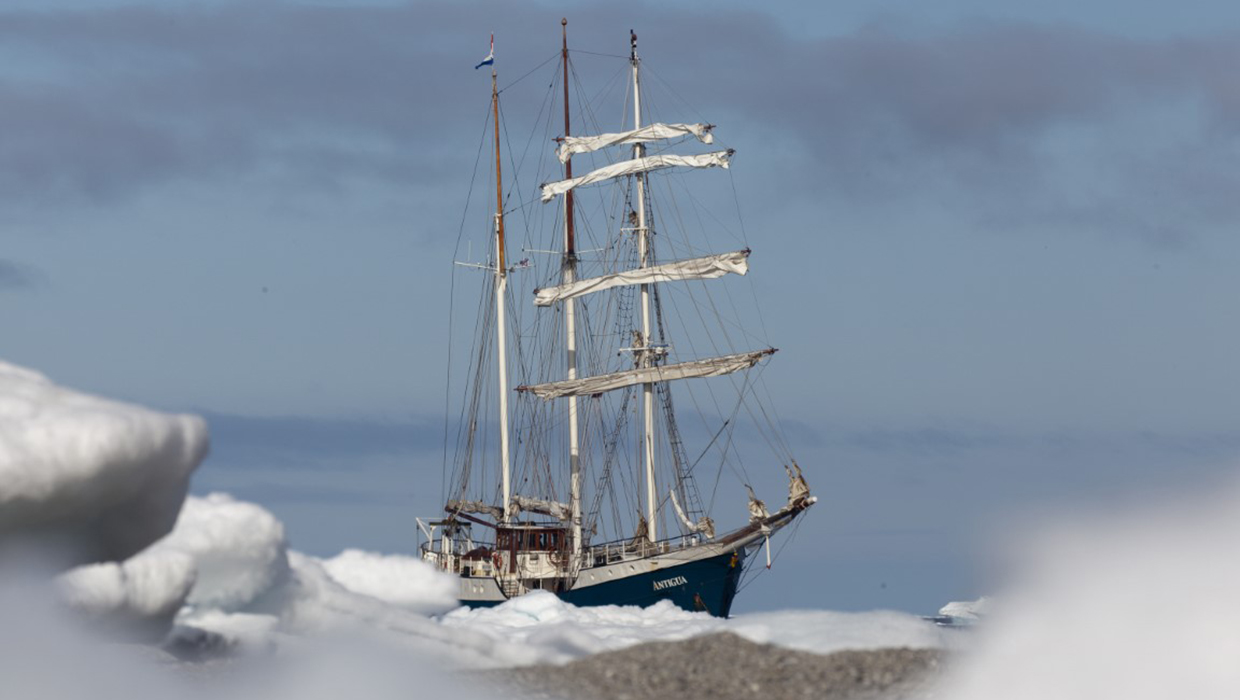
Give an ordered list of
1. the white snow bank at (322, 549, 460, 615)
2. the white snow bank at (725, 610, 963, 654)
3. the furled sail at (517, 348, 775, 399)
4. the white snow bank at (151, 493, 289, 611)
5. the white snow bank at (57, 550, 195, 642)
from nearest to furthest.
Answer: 1. the white snow bank at (57, 550, 195, 642)
2. the white snow bank at (151, 493, 289, 611)
3. the white snow bank at (725, 610, 963, 654)
4. the white snow bank at (322, 549, 460, 615)
5. the furled sail at (517, 348, 775, 399)

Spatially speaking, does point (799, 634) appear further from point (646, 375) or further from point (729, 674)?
point (646, 375)

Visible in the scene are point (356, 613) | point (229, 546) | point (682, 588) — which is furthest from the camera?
point (682, 588)

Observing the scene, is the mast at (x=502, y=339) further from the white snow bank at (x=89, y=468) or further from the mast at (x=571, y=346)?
the white snow bank at (x=89, y=468)

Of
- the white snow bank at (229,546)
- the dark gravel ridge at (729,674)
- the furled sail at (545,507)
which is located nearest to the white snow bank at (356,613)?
the white snow bank at (229,546)

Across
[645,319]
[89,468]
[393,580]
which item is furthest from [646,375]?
[89,468]

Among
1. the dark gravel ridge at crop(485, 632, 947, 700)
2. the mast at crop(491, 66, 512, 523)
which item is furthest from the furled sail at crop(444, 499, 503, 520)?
the dark gravel ridge at crop(485, 632, 947, 700)

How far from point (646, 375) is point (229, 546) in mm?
61583

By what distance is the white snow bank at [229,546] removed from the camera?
26.3 metres

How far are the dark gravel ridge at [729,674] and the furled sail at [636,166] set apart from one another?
198 feet

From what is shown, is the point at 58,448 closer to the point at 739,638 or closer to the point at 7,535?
the point at 7,535

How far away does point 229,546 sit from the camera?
86.4 feet

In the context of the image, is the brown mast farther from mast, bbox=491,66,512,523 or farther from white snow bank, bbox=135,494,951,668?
white snow bank, bbox=135,494,951,668

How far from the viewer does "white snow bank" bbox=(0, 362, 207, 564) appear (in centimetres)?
2230

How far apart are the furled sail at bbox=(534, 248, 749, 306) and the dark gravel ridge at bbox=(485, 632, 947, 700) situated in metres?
58.1
